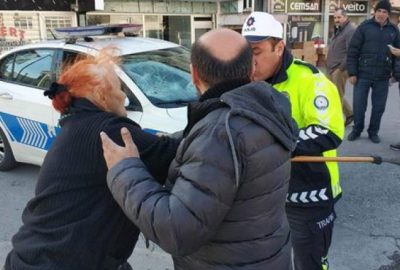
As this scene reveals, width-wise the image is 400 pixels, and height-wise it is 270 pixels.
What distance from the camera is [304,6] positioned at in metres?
16.5

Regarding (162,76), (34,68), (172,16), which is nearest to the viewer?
(162,76)

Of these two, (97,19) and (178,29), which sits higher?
(97,19)

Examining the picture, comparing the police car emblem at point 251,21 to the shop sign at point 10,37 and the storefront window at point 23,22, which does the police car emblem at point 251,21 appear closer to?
the shop sign at point 10,37

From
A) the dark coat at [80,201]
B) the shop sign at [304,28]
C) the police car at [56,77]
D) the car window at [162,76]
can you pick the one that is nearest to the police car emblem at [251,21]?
the dark coat at [80,201]

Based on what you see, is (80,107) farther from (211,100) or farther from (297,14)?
(297,14)

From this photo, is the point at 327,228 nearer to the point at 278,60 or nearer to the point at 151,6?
the point at 278,60

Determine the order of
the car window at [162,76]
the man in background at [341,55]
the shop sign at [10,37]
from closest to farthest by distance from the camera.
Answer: the car window at [162,76]
the man in background at [341,55]
the shop sign at [10,37]

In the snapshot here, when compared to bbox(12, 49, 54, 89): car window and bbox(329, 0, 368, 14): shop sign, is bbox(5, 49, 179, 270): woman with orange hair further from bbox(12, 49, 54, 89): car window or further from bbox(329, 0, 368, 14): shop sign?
bbox(329, 0, 368, 14): shop sign

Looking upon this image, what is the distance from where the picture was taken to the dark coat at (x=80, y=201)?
1.46 m

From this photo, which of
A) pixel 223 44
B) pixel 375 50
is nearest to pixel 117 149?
pixel 223 44

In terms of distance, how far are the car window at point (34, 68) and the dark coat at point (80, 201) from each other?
3.14m

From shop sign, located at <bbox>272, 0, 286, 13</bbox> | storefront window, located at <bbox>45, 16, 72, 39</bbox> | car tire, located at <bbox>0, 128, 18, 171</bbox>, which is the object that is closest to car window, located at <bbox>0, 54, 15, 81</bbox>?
car tire, located at <bbox>0, 128, 18, 171</bbox>

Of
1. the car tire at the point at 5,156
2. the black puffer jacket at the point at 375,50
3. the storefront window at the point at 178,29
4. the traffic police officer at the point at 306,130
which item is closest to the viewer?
the traffic police officer at the point at 306,130

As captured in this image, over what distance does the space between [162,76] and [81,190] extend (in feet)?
9.39
